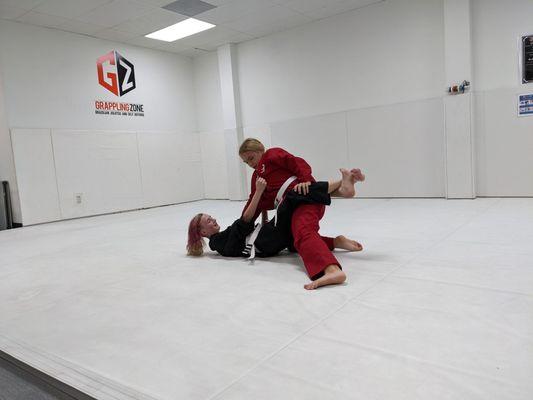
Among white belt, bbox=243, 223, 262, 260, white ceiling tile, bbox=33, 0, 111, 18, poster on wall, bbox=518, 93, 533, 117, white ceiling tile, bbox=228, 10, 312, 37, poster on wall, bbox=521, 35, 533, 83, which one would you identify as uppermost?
white ceiling tile, bbox=33, 0, 111, 18

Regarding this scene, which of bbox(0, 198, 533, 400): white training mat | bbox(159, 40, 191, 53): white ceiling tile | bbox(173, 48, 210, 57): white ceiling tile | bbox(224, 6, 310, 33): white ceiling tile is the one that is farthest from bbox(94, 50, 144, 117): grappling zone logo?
bbox(0, 198, 533, 400): white training mat

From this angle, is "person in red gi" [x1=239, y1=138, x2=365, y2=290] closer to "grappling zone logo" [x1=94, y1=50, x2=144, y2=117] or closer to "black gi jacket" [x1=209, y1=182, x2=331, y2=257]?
"black gi jacket" [x1=209, y1=182, x2=331, y2=257]

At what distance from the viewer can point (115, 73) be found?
24.3 ft

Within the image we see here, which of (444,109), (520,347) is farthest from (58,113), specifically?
(520,347)

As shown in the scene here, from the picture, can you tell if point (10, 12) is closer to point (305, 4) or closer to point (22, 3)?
point (22, 3)

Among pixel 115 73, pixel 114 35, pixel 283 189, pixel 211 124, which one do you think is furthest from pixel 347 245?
pixel 211 124

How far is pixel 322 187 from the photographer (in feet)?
8.57

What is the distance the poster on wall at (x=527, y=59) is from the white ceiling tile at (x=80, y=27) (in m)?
6.05

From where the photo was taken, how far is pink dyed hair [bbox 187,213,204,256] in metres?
3.09

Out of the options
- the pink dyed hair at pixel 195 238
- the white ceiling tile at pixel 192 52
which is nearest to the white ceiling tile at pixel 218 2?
the white ceiling tile at pixel 192 52

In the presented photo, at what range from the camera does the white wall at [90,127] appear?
6.23 metres

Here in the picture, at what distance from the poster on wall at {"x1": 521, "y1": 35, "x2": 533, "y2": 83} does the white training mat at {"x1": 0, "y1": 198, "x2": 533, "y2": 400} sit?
8.69 ft

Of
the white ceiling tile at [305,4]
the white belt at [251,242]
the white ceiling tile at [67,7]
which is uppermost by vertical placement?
the white ceiling tile at [67,7]

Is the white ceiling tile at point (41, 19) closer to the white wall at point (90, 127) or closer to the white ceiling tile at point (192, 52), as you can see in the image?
the white wall at point (90, 127)
